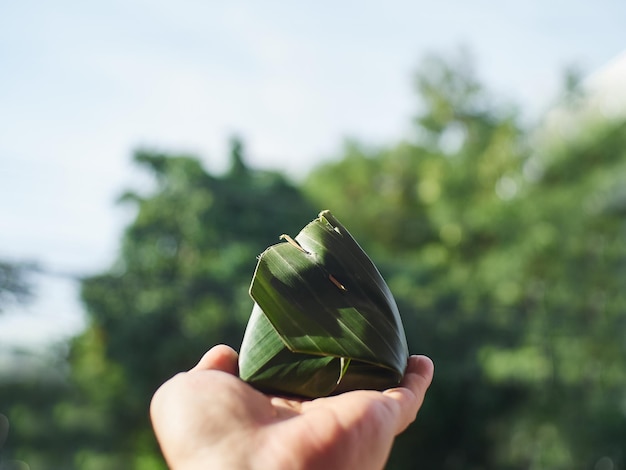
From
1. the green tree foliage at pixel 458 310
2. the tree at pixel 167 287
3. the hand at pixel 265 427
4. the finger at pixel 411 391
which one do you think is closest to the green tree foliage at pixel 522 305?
the green tree foliage at pixel 458 310

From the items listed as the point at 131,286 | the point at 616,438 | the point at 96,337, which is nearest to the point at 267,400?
the point at 131,286

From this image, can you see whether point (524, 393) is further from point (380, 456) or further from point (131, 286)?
point (380, 456)

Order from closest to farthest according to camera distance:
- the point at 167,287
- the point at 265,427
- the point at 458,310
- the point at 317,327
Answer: the point at 265,427 < the point at 317,327 < the point at 167,287 < the point at 458,310

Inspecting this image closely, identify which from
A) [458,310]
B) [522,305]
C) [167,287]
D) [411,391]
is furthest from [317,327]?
[522,305]

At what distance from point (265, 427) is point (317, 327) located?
0.51ft

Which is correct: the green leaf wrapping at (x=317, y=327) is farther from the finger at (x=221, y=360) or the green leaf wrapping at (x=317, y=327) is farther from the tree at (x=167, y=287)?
the tree at (x=167, y=287)

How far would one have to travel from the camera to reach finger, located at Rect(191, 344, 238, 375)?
1.00 m

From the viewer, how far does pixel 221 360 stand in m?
1.01

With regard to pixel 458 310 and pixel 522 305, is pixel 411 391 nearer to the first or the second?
pixel 458 310

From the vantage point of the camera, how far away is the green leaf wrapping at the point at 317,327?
0.94 meters

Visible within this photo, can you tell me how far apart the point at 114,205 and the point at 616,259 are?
5351 mm

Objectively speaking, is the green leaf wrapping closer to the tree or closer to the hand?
the hand

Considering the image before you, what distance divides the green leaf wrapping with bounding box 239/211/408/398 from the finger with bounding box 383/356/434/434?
0.07 ft

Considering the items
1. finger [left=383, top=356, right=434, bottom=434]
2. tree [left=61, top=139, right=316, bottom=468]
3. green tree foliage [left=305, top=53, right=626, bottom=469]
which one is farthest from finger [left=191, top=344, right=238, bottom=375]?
green tree foliage [left=305, top=53, right=626, bottom=469]
